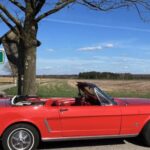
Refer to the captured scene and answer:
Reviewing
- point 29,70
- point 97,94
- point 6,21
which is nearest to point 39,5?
point 6,21

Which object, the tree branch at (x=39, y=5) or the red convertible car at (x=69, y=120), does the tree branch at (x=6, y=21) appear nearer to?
the tree branch at (x=39, y=5)

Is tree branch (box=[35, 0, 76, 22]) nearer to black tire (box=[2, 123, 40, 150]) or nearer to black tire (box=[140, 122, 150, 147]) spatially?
black tire (box=[140, 122, 150, 147])

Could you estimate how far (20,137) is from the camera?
7.60 m

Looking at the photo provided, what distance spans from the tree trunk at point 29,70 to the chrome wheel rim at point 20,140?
252 inches

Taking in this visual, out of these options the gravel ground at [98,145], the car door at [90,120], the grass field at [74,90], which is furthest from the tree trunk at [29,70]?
the grass field at [74,90]

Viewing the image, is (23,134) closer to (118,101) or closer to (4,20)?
(118,101)

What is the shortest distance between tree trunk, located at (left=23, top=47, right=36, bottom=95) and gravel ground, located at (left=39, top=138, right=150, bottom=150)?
555 centimetres

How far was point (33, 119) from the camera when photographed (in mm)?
7672

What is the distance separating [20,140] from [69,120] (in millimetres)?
952

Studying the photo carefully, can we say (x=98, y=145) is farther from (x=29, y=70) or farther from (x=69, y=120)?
(x=29, y=70)

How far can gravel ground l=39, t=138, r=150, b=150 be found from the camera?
8211 millimetres

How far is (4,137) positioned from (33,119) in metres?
0.59

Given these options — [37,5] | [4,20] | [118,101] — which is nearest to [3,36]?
[4,20]

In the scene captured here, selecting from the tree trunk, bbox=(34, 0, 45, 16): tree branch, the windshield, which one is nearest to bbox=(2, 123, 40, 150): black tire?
the windshield
